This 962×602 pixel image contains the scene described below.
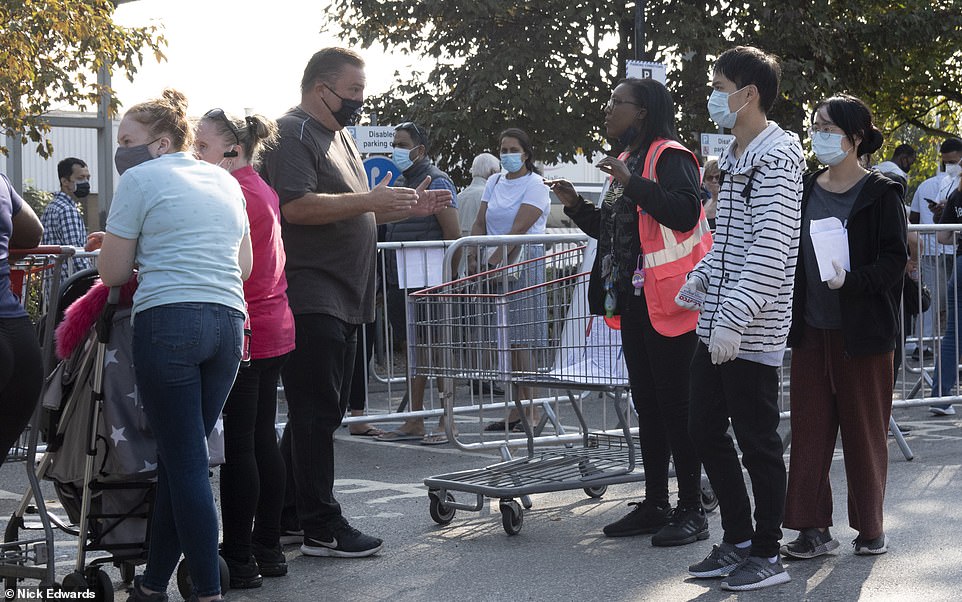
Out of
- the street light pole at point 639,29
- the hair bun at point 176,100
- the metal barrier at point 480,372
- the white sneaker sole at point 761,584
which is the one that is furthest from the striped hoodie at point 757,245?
the street light pole at point 639,29

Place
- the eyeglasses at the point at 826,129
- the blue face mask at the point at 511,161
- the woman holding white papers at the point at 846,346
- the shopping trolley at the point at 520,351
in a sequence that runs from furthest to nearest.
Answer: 1. the blue face mask at the point at 511,161
2. the shopping trolley at the point at 520,351
3. the eyeglasses at the point at 826,129
4. the woman holding white papers at the point at 846,346

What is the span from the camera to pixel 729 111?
5.12m

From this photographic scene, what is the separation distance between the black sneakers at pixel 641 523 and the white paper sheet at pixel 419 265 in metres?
3.06

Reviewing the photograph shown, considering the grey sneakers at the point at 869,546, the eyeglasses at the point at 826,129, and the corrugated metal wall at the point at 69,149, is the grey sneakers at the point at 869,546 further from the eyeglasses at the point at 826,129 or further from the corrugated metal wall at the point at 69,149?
the corrugated metal wall at the point at 69,149

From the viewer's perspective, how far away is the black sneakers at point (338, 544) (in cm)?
567

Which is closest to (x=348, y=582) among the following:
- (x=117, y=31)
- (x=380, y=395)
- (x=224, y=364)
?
(x=224, y=364)

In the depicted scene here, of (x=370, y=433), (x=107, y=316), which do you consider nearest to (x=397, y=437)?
(x=370, y=433)

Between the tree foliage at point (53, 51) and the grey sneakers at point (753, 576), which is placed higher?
the tree foliage at point (53, 51)

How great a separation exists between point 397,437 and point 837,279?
4620 millimetres

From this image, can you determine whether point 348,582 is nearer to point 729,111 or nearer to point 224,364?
point 224,364

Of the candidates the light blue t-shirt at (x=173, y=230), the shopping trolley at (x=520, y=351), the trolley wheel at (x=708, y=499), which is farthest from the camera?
the trolley wheel at (x=708, y=499)

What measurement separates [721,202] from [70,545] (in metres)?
3.23

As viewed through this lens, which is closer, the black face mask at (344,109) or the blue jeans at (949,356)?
the black face mask at (344,109)

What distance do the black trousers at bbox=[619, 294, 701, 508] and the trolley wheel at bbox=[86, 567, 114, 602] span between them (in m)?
2.41
